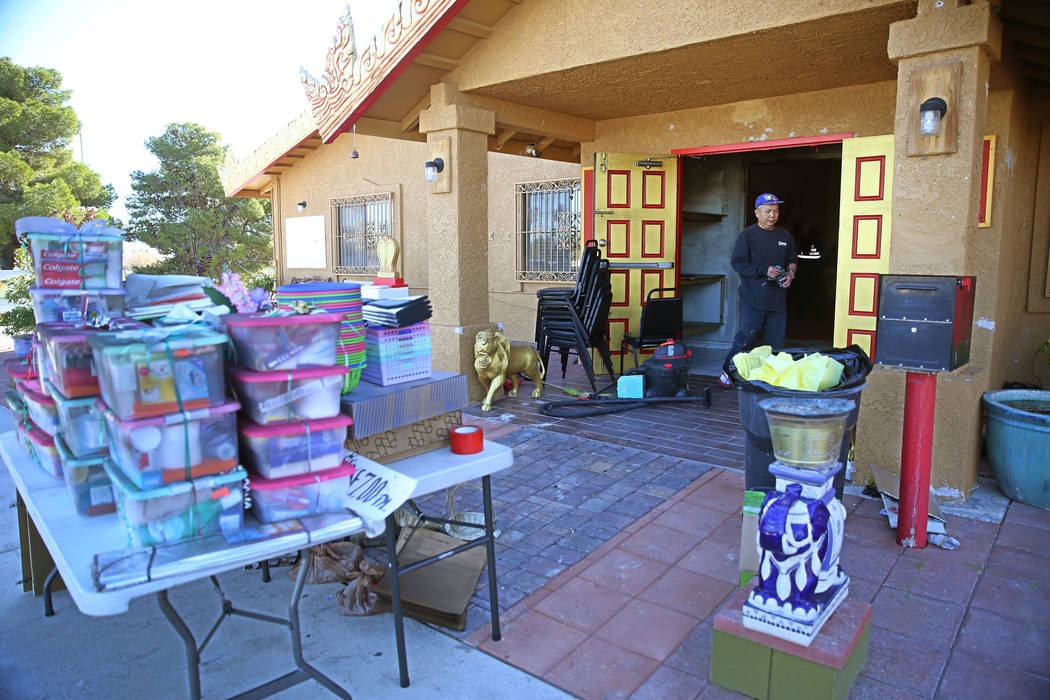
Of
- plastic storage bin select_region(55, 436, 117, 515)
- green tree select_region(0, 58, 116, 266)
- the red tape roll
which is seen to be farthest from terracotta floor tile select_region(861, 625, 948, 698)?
green tree select_region(0, 58, 116, 266)

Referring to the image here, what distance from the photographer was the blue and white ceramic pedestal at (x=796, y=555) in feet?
7.48

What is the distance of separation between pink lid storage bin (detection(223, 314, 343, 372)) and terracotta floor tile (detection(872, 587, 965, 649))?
2553mm

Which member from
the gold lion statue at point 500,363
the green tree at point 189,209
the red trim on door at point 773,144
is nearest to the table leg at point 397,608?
the gold lion statue at point 500,363

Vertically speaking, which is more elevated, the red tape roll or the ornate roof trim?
the ornate roof trim

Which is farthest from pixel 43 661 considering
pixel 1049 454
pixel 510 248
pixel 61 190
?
pixel 61 190

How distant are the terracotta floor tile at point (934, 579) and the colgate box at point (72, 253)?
144 inches

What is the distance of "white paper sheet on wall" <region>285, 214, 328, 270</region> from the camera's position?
595 inches

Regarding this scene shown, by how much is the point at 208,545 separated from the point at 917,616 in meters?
2.86

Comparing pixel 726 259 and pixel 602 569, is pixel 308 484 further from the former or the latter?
pixel 726 259

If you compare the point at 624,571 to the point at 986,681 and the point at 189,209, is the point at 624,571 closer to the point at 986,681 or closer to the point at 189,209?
the point at 986,681

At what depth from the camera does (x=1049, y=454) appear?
4.00m

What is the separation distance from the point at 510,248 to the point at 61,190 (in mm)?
14466

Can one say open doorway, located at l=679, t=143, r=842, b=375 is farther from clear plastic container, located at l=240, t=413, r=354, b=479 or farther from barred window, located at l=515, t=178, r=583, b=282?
clear plastic container, located at l=240, t=413, r=354, b=479

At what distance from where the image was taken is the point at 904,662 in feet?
8.54
